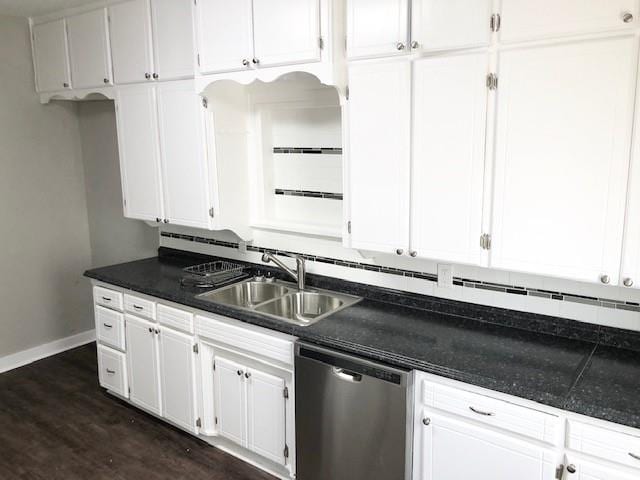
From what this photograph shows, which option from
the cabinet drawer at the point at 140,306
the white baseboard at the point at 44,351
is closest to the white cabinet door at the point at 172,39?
the cabinet drawer at the point at 140,306

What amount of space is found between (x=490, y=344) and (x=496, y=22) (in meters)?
1.28

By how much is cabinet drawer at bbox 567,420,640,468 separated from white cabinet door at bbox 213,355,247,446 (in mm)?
1601

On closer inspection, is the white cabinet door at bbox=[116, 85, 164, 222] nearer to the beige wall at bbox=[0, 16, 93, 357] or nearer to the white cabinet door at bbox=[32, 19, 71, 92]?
the white cabinet door at bbox=[32, 19, 71, 92]

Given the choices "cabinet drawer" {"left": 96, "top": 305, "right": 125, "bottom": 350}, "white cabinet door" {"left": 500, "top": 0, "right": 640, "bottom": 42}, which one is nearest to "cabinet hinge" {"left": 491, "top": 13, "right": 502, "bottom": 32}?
"white cabinet door" {"left": 500, "top": 0, "right": 640, "bottom": 42}

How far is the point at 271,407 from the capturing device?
9.05 feet

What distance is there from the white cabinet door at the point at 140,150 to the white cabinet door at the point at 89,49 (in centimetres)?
23

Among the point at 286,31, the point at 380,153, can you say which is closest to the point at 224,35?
the point at 286,31

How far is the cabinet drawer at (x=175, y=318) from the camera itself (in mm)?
3066

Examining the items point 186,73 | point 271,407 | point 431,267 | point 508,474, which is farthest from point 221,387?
point 186,73

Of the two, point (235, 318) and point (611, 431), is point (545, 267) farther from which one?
point (235, 318)

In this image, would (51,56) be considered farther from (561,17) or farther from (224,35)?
(561,17)

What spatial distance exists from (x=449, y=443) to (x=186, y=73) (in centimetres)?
241

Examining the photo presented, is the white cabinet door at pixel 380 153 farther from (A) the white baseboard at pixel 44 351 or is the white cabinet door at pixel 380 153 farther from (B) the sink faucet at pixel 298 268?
(A) the white baseboard at pixel 44 351

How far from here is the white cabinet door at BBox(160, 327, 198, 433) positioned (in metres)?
3.11
